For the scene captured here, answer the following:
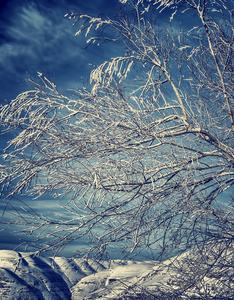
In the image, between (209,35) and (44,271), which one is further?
(44,271)

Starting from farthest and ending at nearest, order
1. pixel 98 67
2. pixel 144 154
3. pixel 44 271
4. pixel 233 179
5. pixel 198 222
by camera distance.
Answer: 1. pixel 44 271
2. pixel 233 179
3. pixel 98 67
4. pixel 144 154
5. pixel 198 222

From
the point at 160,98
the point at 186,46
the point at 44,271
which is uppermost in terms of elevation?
the point at 186,46

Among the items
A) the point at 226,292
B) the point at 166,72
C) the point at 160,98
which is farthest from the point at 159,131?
the point at 226,292

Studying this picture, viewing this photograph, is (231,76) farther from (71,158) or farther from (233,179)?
(71,158)

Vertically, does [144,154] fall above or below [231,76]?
below

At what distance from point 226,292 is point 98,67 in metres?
4.42

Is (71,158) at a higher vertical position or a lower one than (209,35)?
lower

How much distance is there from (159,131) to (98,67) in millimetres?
1666

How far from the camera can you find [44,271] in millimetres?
63438

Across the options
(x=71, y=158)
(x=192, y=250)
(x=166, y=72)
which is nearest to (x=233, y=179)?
(x=192, y=250)

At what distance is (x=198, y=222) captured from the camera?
4.34m

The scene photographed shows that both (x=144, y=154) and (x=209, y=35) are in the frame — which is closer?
(x=144, y=154)

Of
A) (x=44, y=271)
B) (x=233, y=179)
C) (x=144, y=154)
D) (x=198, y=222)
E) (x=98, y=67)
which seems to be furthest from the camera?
(x=44, y=271)

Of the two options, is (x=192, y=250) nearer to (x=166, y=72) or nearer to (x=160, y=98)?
(x=160, y=98)
